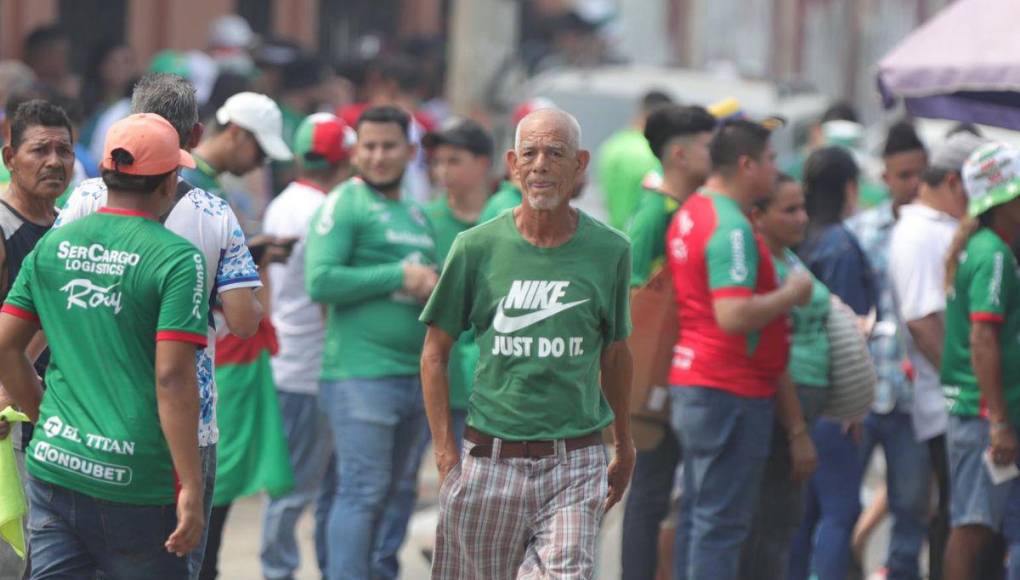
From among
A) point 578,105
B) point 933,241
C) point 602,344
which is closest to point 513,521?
point 602,344

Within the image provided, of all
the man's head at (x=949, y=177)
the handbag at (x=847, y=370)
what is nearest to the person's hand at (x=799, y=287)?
the handbag at (x=847, y=370)

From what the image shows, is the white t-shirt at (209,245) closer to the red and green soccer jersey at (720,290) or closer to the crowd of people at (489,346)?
the crowd of people at (489,346)

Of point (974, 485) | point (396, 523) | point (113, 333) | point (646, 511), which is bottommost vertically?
point (396, 523)

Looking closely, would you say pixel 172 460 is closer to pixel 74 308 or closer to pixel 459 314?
pixel 74 308

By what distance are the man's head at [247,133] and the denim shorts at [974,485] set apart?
8.90 feet

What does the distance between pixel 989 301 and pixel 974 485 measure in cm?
73

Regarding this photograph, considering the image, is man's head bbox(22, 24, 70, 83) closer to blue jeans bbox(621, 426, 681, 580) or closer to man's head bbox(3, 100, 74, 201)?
blue jeans bbox(621, 426, 681, 580)

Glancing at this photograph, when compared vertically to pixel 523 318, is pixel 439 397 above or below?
below

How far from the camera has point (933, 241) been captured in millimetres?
8094

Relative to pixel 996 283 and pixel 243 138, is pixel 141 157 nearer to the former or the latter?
pixel 243 138

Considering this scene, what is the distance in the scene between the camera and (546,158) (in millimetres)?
5770

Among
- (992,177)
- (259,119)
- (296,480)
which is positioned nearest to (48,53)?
(296,480)

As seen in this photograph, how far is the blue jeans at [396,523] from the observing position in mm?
8148

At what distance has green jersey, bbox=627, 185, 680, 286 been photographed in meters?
7.66
